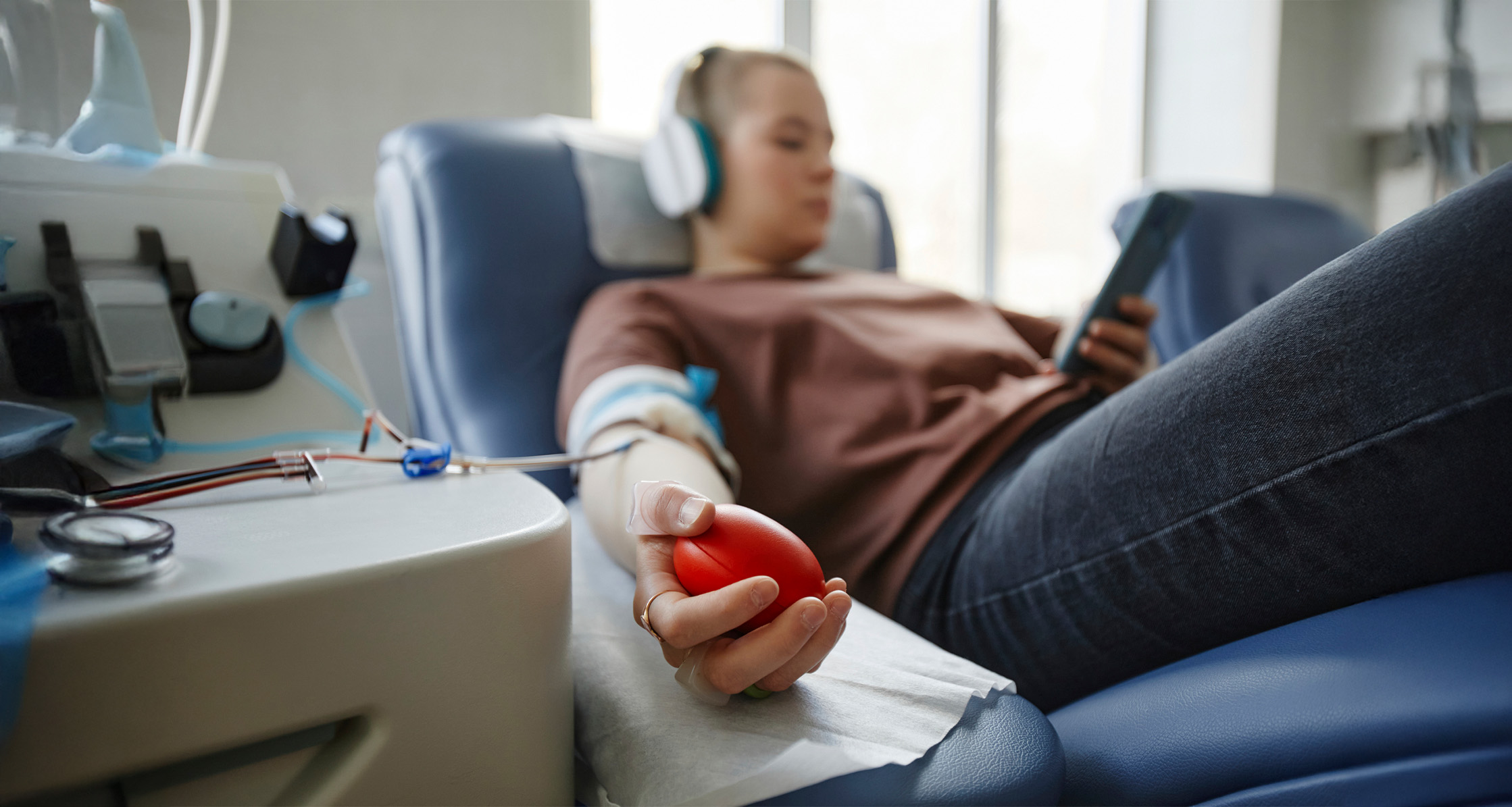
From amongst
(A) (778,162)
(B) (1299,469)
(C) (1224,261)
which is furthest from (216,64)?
(C) (1224,261)

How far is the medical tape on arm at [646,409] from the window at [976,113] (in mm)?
910

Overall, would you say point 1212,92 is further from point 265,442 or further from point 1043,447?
point 265,442

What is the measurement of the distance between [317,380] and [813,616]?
45 centimetres

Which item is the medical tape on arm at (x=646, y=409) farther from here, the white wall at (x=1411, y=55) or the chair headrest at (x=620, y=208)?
the white wall at (x=1411, y=55)

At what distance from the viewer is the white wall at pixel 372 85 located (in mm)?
912

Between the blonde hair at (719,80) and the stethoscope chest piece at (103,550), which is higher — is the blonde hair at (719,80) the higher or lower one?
the higher one

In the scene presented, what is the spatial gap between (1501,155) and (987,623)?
98.1 inches

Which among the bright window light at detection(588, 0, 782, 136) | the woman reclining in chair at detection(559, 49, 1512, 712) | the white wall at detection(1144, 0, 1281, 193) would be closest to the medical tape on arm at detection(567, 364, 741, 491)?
the woman reclining in chair at detection(559, 49, 1512, 712)

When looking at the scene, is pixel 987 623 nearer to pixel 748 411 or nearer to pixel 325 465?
pixel 748 411

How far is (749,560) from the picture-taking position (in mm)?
384

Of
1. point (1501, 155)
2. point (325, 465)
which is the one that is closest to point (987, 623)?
point (325, 465)

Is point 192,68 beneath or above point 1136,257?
above

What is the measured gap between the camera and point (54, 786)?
26cm

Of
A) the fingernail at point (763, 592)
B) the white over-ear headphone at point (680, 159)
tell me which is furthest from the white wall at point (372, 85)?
the fingernail at point (763, 592)
